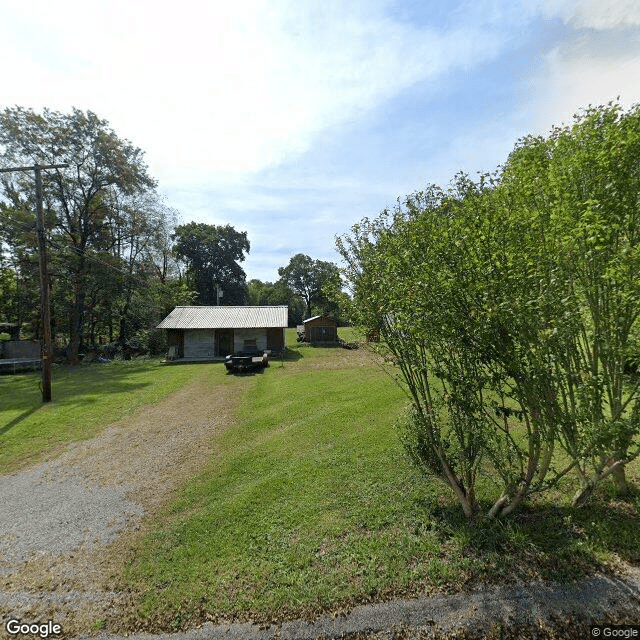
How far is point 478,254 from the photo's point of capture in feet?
12.7

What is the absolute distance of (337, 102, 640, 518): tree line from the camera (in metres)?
3.65

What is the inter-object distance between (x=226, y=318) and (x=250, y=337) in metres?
2.80

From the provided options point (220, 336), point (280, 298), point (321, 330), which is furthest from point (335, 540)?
point (280, 298)

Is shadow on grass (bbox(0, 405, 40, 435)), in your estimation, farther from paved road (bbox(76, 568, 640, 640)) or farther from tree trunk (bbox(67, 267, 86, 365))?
tree trunk (bbox(67, 267, 86, 365))

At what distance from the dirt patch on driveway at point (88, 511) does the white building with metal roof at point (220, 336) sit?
15701 millimetres

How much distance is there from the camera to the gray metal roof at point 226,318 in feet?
87.1

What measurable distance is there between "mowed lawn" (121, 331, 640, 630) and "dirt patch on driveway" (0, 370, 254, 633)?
16.3 inches

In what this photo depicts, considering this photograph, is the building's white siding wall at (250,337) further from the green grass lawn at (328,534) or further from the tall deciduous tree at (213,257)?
the tall deciduous tree at (213,257)

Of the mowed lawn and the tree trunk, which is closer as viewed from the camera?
the mowed lawn

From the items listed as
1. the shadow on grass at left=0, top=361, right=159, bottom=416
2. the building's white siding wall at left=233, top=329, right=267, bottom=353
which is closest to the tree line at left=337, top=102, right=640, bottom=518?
the shadow on grass at left=0, top=361, right=159, bottom=416

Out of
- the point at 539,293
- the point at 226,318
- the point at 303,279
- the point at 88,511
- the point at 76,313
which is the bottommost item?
the point at 88,511

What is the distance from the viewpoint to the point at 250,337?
27.2 meters

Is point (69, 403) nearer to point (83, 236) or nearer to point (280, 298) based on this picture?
point (83, 236)

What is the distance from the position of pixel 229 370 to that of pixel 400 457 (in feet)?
48.7
